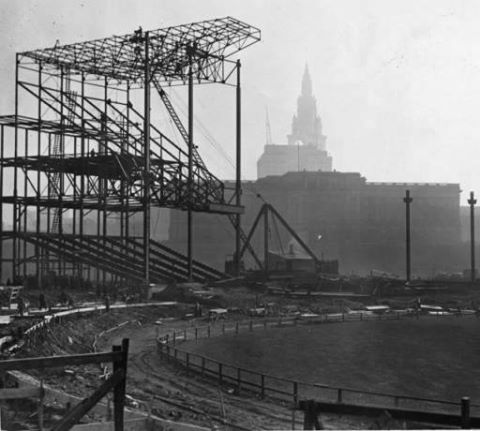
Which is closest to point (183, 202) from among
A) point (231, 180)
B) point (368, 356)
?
point (368, 356)

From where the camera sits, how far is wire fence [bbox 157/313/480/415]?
14.8 m

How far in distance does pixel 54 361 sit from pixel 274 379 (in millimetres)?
12118

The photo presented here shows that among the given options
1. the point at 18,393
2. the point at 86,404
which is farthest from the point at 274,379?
the point at 86,404

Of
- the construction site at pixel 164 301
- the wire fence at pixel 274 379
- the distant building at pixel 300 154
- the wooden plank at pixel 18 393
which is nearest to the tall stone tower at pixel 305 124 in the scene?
the distant building at pixel 300 154

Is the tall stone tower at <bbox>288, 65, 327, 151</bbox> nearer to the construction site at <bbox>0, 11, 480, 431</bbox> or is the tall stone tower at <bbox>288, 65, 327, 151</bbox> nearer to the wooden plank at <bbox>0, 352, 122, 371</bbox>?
the construction site at <bbox>0, 11, 480, 431</bbox>

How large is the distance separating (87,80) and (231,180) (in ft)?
150

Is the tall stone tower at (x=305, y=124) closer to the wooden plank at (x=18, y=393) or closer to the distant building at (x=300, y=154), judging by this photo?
the distant building at (x=300, y=154)

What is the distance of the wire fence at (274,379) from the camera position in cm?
1482

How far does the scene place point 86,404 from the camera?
620 centimetres

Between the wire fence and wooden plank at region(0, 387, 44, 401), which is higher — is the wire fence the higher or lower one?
the lower one

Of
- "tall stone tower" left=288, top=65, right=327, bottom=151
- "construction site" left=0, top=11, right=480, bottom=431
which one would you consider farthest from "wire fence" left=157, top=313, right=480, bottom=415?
"tall stone tower" left=288, top=65, right=327, bottom=151

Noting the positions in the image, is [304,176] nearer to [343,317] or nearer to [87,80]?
[87,80]

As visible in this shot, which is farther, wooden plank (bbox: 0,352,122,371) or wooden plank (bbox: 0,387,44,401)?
wooden plank (bbox: 0,387,44,401)

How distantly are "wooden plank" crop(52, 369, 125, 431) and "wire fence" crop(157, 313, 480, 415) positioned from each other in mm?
6856
